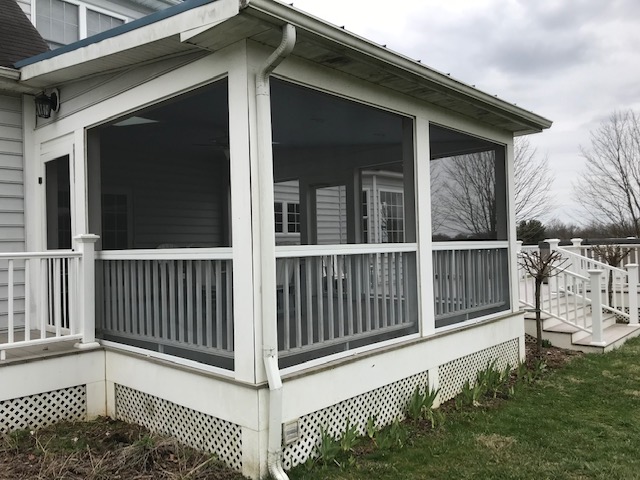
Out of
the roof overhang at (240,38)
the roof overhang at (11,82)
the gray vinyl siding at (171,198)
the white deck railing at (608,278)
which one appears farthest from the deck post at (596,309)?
the roof overhang at (11,82)

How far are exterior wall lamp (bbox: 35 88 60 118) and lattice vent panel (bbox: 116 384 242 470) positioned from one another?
2.90 meters

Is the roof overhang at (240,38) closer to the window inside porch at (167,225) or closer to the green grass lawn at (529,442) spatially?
the window inside porch at (167,225)

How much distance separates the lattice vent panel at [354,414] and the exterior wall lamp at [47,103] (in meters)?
4.00

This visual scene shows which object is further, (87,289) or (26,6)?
(26,6)

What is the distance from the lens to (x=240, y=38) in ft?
10.5

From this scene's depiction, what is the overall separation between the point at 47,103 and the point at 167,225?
11.7 feet

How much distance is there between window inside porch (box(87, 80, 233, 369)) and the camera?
3770 millimetres

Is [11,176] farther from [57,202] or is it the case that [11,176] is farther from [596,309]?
[596,309]

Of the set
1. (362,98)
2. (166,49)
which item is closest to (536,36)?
(362,98)

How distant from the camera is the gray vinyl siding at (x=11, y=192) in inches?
209

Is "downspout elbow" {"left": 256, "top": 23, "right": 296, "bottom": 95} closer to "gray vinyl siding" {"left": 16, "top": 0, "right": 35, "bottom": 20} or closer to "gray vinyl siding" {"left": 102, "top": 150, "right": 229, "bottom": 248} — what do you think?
"gray vinyl siding" {"left": 102, "top": 150, "right": 229, "bottom": 248}

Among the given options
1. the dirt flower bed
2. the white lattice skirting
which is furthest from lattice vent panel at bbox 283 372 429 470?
the dirt flower bed

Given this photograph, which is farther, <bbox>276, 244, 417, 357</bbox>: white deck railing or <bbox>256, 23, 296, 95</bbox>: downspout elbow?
<bbox>276, 244, 417, 357</bbox>: white deck railing

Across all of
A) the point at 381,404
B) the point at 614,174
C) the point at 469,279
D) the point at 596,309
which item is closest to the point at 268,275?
the point at 381,404
